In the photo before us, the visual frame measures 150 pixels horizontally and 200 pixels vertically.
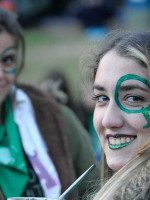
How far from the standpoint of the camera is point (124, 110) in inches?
74.5

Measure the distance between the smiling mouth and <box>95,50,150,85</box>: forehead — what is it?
0.76 feet

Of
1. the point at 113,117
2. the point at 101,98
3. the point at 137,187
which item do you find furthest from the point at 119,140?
the point at 137,187

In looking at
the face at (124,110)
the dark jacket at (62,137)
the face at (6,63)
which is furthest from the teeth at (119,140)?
the face at (6,63)

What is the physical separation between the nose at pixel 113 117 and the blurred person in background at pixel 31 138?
948mm

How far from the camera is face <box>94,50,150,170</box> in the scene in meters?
1.87

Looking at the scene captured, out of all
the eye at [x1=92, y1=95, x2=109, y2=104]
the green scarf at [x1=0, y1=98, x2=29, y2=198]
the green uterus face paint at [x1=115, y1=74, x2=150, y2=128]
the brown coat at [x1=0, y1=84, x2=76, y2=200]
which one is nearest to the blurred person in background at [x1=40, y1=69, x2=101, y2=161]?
the brown coat at [x1=0, y1=84, x2=76, y2=200]

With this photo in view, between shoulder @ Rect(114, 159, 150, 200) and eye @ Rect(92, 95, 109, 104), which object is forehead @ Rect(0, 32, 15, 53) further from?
shoulder @ Rect(114, 159, 150, 200)

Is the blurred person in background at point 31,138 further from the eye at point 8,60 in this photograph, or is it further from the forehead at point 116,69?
the forehead at point 116,69

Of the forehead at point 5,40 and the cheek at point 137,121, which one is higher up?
the forehead at point 5,40

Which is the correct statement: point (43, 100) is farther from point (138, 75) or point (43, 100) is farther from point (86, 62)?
point (138, 75)

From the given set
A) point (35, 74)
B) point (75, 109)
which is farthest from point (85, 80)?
point (35, 74)

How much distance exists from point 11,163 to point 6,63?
0.68 m

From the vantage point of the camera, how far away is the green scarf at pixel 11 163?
275 centimetres

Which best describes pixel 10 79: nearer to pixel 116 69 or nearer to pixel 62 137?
pixel 62 137
